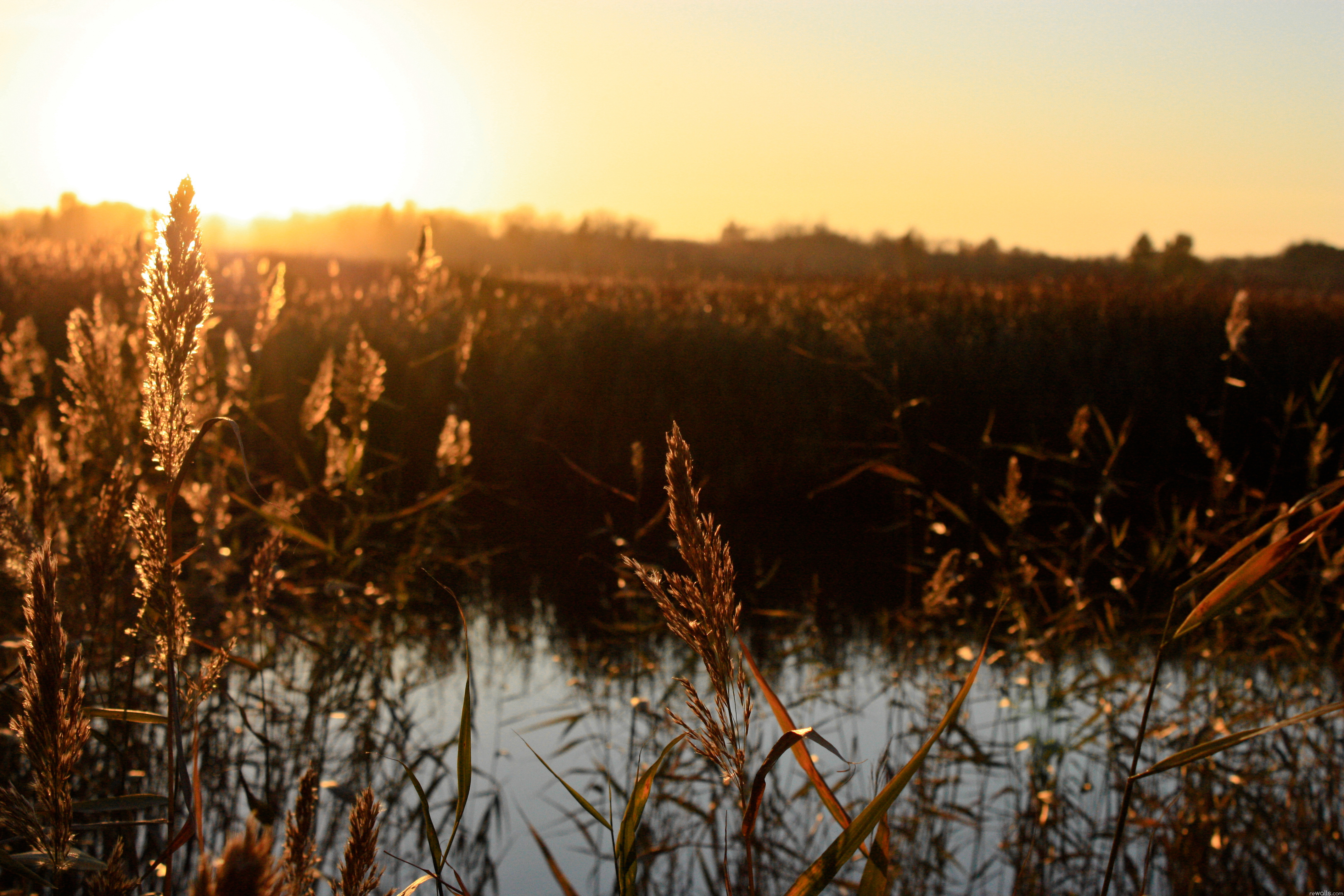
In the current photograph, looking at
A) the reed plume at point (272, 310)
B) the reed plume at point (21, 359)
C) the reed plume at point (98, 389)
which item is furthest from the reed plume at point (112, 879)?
the reed plume at point (272, 310)

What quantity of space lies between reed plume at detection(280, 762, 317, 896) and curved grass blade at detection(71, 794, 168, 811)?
0.29m

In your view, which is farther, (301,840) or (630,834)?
(630,834)

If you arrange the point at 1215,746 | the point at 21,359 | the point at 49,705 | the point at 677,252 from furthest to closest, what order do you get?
the point at 677,252, the point at 21,359, the point at 1215,746, the point at 49,705

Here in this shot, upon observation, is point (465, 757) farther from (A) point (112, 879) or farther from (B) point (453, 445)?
(B) point (453, 445)

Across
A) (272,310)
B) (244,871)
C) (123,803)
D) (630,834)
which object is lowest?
(123,803)

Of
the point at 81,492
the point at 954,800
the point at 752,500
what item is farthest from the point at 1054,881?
the point at 752,500

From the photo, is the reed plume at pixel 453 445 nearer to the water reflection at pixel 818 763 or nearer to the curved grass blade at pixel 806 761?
the water reflection at pixel 818 763

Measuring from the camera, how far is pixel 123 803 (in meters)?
1.10

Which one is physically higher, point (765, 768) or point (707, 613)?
point (707, 613)

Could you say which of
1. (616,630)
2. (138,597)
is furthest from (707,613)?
(616,630)

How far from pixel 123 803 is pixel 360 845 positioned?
1.72 feet

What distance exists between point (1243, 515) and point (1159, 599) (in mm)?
783

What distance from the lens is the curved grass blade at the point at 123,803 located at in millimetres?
1059

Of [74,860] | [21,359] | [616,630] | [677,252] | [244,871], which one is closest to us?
[244,871]
